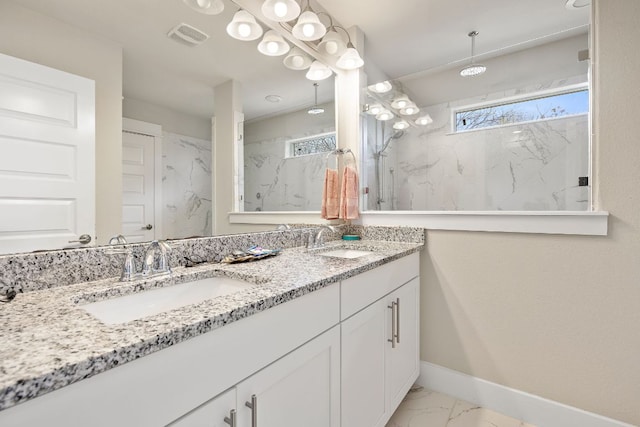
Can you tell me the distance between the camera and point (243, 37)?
151cm

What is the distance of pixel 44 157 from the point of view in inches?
33.9

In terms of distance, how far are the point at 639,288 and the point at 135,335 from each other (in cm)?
187

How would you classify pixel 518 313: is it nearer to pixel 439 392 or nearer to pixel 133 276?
pixel 439 392

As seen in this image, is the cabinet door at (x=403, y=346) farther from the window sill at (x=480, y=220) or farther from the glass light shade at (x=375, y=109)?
the glass light shade at (x=375, y=109)

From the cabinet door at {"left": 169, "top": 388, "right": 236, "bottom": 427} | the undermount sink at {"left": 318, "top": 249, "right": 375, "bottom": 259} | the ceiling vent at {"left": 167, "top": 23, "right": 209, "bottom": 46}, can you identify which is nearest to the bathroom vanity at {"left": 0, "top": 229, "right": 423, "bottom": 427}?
the cabinet door at {"left": 169, "top": 388, "right": 236, "bottom": 427}

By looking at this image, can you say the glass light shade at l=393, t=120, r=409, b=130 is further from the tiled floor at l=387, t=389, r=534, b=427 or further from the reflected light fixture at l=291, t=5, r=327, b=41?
the tiled floor at l=387, t=389, r=534, b=427

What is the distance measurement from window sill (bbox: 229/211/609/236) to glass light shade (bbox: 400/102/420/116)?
889 mm

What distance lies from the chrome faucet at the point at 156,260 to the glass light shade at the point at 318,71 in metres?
1.42

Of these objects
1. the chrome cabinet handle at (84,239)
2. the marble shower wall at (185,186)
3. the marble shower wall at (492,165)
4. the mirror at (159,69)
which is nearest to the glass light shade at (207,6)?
the mirror at (159,69)

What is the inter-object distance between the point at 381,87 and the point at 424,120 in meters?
0.43

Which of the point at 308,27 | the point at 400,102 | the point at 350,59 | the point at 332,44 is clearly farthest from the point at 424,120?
the point at 308,27

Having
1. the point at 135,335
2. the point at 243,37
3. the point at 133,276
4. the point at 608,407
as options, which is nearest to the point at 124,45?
the point at 243,37

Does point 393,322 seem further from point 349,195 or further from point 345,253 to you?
point 349,195

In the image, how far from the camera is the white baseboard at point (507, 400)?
1439 millimetres
